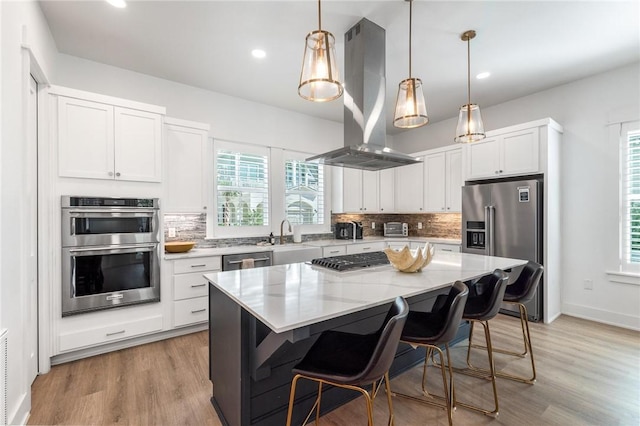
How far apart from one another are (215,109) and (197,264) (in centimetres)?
211

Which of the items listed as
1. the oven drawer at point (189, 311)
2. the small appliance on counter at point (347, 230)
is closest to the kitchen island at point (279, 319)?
the oven drawer at point (189, 311)

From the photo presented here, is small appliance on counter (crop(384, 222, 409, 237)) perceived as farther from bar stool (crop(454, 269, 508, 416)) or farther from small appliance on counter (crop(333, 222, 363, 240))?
bar stool (crop(454, 269, 508, 416))

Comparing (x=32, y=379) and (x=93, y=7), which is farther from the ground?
(x=93, y=7)

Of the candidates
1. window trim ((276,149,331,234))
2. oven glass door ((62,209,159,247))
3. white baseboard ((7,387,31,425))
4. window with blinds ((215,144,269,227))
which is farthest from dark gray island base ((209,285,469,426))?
window trim ((276,149,331,234))

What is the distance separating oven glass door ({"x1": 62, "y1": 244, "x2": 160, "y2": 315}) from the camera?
8.48ft

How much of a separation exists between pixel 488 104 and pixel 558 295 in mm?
2894

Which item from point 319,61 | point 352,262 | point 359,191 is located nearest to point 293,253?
point 352,262

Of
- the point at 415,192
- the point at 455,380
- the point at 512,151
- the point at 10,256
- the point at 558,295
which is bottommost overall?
the point at 455,380

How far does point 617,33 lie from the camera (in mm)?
2721

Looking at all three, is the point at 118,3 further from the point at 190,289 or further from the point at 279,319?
the point at 279,319

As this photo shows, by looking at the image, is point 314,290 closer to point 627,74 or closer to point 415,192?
point 415,192

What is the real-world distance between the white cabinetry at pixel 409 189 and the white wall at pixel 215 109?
4.50 ft

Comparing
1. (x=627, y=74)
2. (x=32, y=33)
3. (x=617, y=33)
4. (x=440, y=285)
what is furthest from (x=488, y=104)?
(x=32, y=33)

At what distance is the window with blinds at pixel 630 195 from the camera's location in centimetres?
334
